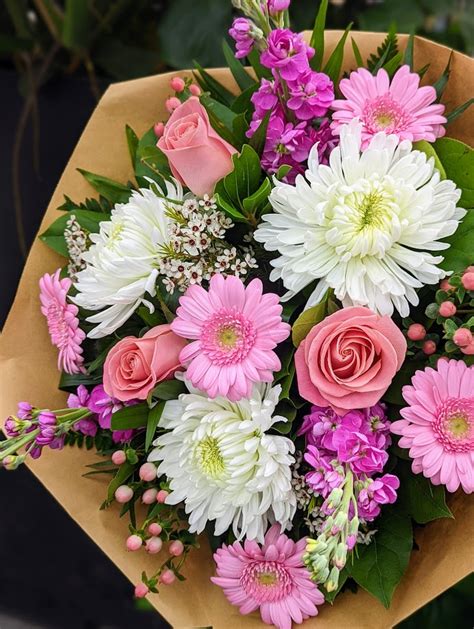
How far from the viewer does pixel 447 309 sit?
0.54 m

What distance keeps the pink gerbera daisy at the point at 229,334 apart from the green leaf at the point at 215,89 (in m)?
0.25

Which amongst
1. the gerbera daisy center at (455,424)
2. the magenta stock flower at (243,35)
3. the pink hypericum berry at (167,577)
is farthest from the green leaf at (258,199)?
the pink hypericum berry at (167,577)

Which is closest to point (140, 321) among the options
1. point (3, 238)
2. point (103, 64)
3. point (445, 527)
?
point (445, 527)

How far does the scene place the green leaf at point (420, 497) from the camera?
1.95 feet

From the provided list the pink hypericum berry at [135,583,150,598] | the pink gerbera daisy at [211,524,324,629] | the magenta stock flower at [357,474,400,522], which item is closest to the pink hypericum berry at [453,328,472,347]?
the magenta stock flower at [357,474,400,522]

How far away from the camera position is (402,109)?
62 cm

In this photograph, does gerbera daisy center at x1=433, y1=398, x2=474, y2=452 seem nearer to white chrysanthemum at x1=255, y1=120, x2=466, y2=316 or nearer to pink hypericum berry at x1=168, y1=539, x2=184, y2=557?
white chrysanthemum at x1=255, y1=120, x2=466, y2=316

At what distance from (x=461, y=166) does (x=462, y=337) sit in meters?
0.16

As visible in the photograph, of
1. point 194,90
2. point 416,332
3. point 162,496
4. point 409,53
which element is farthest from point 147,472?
point 409,53

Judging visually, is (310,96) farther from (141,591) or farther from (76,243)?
(141,591)

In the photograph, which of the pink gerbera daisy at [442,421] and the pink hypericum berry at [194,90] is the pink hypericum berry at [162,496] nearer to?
the pink gerbera daisy at [442,421]

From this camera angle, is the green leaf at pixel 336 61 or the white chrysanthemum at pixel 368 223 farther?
the green leaf at pixel 336 61

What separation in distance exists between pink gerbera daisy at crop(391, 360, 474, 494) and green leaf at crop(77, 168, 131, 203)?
1.15 feet

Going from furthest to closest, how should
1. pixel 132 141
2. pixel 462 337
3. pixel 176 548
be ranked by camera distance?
pixel 132 141 → pixel 176 548 → pixel 462 337
